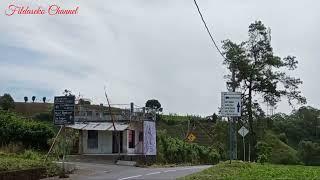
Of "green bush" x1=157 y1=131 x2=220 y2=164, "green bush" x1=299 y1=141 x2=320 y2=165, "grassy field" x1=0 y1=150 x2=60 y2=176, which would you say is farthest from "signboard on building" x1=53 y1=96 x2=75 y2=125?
"green bush" x1=299 y1=141 x2=320 y2=165

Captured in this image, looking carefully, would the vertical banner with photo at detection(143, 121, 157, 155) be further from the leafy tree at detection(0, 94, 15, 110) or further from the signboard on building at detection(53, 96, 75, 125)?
the signboard on building at detection(53, 96, 75, 125)

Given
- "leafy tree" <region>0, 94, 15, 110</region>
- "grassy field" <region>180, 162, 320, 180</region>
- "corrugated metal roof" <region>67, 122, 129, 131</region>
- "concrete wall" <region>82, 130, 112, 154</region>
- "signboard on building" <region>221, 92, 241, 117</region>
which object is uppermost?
"leafy tree" <region>0, 94, 15, 110</region>

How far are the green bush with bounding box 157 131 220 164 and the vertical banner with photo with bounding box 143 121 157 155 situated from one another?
56 cm

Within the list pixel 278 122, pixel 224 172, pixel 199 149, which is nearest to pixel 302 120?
pixel 278 122

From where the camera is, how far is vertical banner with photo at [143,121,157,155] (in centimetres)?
4906

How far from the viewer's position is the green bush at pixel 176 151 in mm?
50812

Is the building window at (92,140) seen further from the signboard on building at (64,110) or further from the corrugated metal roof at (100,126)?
the signboard on building at (64,110)

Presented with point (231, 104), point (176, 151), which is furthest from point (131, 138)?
point (231, 104)

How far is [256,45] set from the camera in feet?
211

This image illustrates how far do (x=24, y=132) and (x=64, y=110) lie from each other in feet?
56.1

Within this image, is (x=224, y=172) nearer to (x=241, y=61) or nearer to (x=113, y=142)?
(x=113, y=142)

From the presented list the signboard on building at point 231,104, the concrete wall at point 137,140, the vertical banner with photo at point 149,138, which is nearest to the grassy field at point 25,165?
the signboard on building at point 231,104

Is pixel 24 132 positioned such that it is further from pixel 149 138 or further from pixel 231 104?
pixel 231 104

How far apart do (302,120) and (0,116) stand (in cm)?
4908
